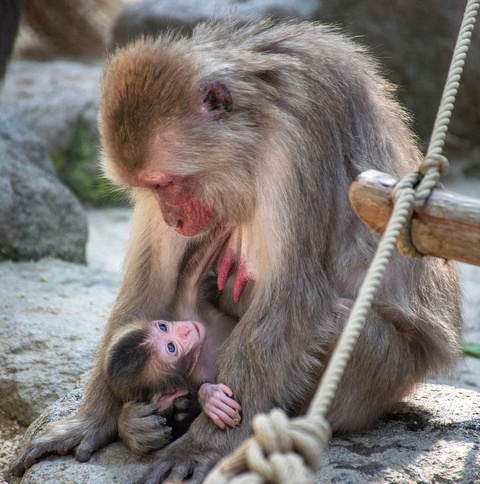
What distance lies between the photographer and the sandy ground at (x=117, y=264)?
622 cm

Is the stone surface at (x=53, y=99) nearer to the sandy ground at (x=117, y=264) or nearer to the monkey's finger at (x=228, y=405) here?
the sandy ground at (x=117, y=264)

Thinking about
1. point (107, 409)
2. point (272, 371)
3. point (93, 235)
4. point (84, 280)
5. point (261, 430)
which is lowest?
point (93, 235)

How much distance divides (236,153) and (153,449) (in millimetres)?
1597

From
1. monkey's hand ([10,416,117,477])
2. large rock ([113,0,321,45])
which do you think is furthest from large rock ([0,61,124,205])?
monkey's hand ([10,416,117,477])

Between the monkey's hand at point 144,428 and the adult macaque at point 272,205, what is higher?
the adult macaque at point 272,205

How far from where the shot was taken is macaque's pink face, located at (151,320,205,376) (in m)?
4.78

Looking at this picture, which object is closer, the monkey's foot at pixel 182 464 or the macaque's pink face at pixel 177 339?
the monkey's foot at pixel 182 464

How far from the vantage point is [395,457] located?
4.46 metres

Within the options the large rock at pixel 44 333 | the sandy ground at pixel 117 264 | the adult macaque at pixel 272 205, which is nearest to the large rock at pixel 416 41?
the sandy ground at pixel 117 264

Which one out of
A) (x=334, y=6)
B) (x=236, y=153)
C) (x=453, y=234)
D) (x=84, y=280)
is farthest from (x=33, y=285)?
(x=334, y=6)

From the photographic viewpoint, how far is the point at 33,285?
7.61 metres

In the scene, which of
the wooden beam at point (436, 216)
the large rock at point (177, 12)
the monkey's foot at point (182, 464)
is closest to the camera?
the wooden beam at point (436, 216)

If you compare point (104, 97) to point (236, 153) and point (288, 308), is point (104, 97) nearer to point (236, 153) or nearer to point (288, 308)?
point (236, 153)

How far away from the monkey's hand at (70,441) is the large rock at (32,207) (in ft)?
11.8
